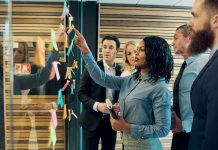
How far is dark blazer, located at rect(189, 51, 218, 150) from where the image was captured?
1.12m

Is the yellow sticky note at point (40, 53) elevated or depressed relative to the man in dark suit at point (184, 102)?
elevated

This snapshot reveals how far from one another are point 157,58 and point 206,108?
770mm

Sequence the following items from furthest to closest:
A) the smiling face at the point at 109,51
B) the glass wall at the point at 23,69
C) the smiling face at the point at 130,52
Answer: the smiling face at the point at 130,52 < the smiling face at the point at 109,51 < the glass wall at the point at 23,69

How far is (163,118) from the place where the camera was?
1799 mm

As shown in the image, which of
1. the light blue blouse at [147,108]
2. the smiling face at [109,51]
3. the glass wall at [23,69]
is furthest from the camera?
the smiling face at [109,51]

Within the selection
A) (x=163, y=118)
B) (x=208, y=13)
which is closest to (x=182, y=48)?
(x=163, y=118)

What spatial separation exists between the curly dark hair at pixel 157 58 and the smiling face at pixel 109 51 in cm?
108

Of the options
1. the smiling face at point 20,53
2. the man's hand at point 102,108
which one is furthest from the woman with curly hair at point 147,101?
the smiling face at point 20,53

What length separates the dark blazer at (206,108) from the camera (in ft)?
3.68

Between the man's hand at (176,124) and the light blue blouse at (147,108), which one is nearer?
the light blue blouse at (147,108)

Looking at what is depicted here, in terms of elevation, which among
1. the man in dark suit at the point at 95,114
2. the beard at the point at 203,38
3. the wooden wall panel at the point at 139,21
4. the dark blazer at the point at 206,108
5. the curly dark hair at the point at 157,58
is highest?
the wooden wall panel at the point at 139,21

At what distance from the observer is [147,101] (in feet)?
6.09

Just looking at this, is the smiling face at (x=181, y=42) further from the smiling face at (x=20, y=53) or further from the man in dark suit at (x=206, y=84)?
the smiling face at (x=20, y=53)

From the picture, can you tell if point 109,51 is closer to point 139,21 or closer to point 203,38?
point 203,38
